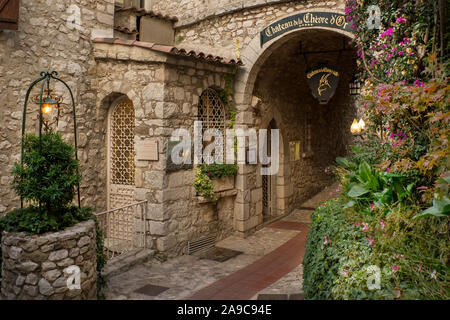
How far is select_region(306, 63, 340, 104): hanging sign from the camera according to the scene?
7.57m

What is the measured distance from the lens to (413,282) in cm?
270

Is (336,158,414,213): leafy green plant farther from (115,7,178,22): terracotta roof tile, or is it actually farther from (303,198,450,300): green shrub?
(115,7,178,22): terracotta roof tile

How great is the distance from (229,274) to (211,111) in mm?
3288

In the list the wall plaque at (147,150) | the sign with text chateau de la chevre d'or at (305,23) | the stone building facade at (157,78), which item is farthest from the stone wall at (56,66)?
the sign with text chateau de la chevre d'or at (305,23)

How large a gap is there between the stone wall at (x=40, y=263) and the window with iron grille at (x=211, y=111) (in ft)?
12.5

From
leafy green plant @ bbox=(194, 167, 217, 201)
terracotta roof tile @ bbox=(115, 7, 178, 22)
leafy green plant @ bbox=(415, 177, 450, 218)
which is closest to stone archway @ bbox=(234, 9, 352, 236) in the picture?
leafy green plant @ bbox=(194, 167, 217, 201)

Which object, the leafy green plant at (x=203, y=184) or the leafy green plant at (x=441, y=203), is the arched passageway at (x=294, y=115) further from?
the leafy green plant at (x=441, y=203)

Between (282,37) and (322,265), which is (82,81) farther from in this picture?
(322,265)

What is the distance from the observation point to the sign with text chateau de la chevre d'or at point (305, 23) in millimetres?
6727

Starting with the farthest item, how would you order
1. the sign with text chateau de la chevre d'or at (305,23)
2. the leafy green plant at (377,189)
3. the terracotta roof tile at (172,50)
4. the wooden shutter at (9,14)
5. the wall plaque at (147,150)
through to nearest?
the sign with text chateau de la chevre d'or at (305,23) → the wall plaque at (147,150) → the terracotta roof tile at (172,50) → the wooden shutter at (9,14) → the leafy green plant at (377,189)

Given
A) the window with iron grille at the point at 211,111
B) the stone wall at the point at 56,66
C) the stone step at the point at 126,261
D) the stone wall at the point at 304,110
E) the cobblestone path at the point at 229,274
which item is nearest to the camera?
the cobblestone path at the point at 229,274

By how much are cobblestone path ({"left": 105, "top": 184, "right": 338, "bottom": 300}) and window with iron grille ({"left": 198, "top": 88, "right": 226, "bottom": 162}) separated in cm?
227

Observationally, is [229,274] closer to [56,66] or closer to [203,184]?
[203,184]

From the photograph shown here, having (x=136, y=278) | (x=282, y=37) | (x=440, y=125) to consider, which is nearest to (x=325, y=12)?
(x=282, y=37)
